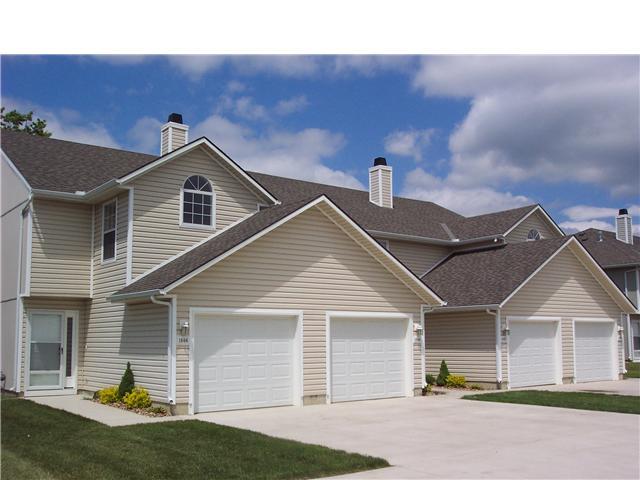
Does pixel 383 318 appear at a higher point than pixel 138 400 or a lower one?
higher

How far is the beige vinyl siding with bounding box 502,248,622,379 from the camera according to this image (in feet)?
70.2

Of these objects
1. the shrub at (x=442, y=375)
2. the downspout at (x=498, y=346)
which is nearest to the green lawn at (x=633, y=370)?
the downspout at (x=498, y=346)

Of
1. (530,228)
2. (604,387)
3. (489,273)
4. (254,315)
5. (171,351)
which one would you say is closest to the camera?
(171,351)

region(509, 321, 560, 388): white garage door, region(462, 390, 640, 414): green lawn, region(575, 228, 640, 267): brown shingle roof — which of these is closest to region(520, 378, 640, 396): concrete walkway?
region(509, 321, 560, 388): white garage door

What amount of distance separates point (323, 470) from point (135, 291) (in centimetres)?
796

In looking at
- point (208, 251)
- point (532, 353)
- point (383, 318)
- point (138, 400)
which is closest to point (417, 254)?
point (532, 353)

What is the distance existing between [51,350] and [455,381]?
1165 cm

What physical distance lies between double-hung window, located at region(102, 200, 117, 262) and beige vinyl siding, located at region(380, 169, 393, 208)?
12.9 m

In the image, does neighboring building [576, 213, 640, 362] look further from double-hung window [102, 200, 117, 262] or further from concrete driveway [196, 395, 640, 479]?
double-hung window [102, 200, 117, 262]

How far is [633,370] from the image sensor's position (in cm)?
2877

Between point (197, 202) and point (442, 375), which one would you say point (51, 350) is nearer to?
point (197, 202)

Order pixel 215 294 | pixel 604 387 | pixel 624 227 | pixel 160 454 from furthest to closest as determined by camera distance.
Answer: pixel 624 227 < pixel 604 387 < pixel 215 294 < pixel 160 454

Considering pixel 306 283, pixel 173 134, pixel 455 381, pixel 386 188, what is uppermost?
pixel 386 188

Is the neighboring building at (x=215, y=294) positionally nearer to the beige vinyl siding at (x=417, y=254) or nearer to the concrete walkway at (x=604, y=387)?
the concrete walkway at (x=604, y=387)
